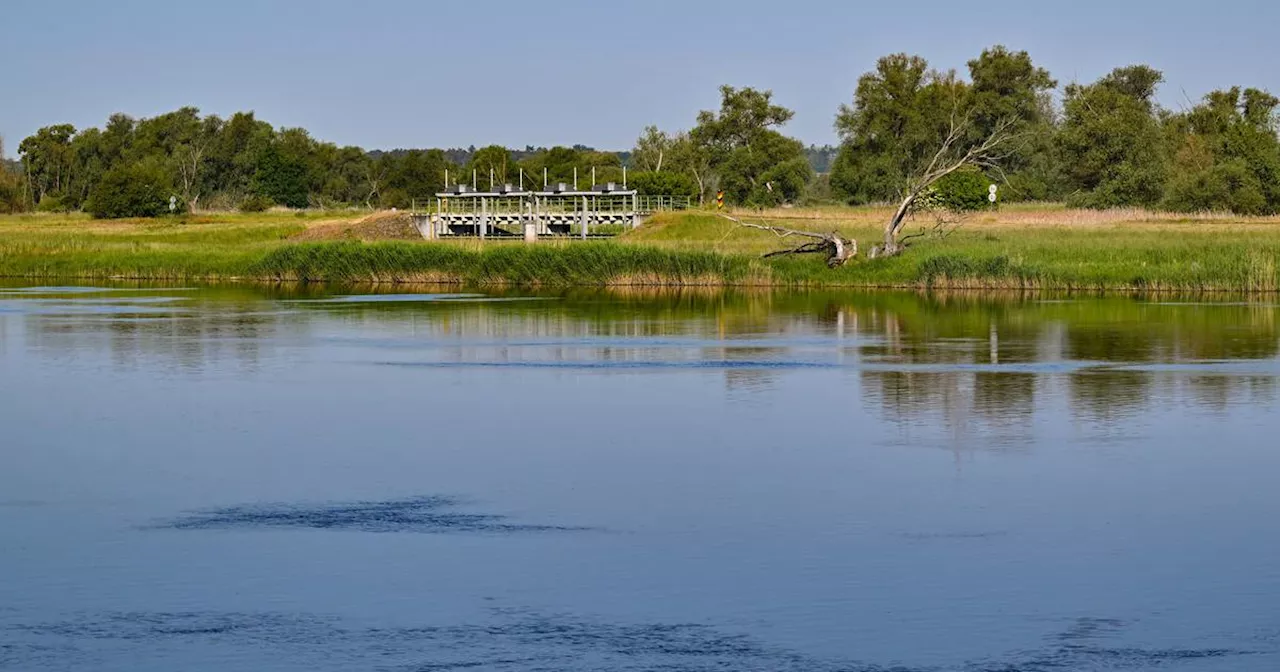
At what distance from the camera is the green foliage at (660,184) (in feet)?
300

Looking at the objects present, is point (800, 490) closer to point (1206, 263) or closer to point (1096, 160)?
point (1206, 263)

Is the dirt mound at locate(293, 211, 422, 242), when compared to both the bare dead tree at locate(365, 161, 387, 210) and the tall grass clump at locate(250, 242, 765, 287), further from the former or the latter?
the bare dead tree at locate(365, 161, 387, 210)

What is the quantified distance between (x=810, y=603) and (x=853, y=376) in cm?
1607

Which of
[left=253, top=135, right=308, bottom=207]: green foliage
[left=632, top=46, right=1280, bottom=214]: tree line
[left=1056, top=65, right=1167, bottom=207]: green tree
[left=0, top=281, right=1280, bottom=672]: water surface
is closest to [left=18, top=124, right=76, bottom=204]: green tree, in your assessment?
[left=253, top=135, right=308, bottom=207]: green foliage

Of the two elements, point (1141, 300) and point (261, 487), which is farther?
point (1141, 300)

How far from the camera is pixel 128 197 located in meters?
98.2

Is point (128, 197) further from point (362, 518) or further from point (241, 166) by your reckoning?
point (362, 518)

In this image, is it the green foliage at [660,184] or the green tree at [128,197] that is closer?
the green foliage at [660,184]

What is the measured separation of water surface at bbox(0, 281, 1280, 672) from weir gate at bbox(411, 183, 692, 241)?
1744 inches

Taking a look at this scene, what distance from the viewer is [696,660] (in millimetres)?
11508

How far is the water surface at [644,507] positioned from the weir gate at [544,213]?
1744 inches

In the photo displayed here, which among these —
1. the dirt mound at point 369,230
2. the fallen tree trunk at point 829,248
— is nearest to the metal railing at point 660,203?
the dirt mound at point 369,230

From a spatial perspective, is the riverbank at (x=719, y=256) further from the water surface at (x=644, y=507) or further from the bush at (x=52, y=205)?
the bush at (x=52, y=205)

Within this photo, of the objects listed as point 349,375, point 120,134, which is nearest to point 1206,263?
point 349,375
